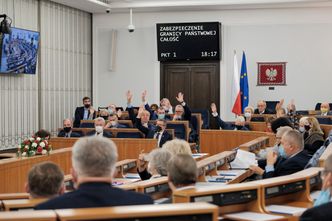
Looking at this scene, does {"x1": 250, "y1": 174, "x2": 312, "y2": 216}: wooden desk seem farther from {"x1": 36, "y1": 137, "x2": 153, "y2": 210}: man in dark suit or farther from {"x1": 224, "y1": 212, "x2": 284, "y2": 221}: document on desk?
{"x1": 36, "y1": 137, "x2": 153, "y2": 210}: man in dark suit

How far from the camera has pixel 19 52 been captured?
1350 centimetres

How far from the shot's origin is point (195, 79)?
56.0 ft

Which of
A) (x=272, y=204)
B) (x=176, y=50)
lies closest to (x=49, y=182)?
(x=272, y=204)

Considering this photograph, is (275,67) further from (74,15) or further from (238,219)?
(238,219)

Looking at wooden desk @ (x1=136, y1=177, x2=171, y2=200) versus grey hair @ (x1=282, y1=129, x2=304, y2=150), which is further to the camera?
grey hair @ (x1=282, y1=129, x2=304, y2=150)

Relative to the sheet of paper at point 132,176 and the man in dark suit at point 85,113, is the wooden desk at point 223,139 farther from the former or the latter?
the sheet of paper at point 132,176

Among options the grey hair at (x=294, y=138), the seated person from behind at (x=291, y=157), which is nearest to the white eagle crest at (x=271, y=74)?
the seated person from behind at (x=291, y=157)

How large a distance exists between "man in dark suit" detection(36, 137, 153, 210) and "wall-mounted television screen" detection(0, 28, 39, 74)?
10.7m

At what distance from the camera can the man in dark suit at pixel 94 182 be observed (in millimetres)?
2641

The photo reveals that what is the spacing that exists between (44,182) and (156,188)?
1414 mm

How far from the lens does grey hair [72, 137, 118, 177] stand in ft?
8.91

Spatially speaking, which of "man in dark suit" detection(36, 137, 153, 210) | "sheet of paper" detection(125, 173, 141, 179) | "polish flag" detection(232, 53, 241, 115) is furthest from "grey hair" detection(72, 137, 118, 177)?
"polish flag" detection(232, 53, 241, 115)

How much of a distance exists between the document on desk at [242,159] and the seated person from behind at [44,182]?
179 inches

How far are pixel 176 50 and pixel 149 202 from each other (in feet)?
46.1
